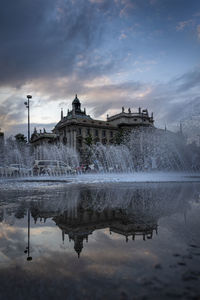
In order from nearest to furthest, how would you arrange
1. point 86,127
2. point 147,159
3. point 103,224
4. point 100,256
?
point 100,256, point 103,224, point 147,159, point 86,127

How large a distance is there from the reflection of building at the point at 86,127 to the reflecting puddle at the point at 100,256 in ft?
159

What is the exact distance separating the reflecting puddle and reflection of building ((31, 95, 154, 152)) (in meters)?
48.3

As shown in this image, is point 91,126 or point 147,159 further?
point 91,126

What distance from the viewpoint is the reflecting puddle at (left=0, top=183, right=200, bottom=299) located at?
1.45 m

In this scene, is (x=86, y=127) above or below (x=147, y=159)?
above

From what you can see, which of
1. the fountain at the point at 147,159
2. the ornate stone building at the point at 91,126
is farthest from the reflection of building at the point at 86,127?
the fountain at the point at 147,159

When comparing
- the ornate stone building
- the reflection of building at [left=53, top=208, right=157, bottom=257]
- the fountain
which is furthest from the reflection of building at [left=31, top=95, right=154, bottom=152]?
the reflection of building at [left=53, top=208, right=157, bottom=257]

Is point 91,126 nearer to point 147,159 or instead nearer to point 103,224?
point 147,159

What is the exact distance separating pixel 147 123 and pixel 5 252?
60247 millimetres

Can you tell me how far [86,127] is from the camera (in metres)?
56.3

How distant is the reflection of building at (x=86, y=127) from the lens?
179 ft

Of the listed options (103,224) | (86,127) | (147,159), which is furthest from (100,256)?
(86,127)

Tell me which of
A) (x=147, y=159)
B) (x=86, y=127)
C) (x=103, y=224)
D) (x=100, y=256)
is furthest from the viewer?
(x=86, y=127)

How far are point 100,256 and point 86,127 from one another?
54834 mm
